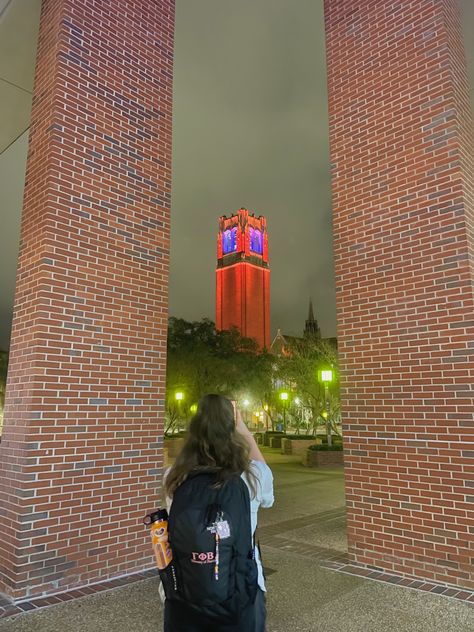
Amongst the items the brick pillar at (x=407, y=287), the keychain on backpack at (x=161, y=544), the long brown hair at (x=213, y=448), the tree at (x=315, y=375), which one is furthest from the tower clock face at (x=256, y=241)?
the keychain on backpack at (x=161, y=544)

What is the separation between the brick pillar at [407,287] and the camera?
456 centimetres

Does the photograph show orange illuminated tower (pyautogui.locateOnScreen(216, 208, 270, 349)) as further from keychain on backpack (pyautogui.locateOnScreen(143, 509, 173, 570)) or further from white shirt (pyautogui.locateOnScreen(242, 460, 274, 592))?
keychain on backpack (pyautogui.locateOnScreen(143, 509, 173, 570))

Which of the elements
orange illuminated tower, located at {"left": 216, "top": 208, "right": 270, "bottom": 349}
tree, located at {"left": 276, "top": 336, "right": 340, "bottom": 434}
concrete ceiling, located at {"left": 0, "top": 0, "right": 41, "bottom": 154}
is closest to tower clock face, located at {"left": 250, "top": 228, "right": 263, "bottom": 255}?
orange illuminated tower, located at {"left": 216, "top": 208, "right": 270, "bottom": 349}

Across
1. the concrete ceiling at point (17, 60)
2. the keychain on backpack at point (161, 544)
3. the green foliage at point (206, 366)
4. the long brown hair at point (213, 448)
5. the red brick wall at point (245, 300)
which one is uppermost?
the red brick wall at point (245, 300)

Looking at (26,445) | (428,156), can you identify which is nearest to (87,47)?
(428,156)

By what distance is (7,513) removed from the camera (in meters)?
4.30

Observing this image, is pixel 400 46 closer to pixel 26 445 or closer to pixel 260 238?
pixel 26 445

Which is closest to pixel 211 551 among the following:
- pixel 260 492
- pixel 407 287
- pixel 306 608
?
pixel 260 492

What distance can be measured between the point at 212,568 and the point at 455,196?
436 centimetres

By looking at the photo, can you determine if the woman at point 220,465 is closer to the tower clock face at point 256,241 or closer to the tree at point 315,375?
the tree at point 315,375

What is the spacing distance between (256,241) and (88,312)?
93509mm

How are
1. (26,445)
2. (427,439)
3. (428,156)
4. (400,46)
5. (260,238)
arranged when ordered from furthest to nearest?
(260,238) < (400,46) < (428,156) < (427,439) < (26,445)

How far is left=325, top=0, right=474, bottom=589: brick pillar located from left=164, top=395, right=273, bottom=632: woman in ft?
9.77

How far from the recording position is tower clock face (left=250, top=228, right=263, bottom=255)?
95650 millimetres
